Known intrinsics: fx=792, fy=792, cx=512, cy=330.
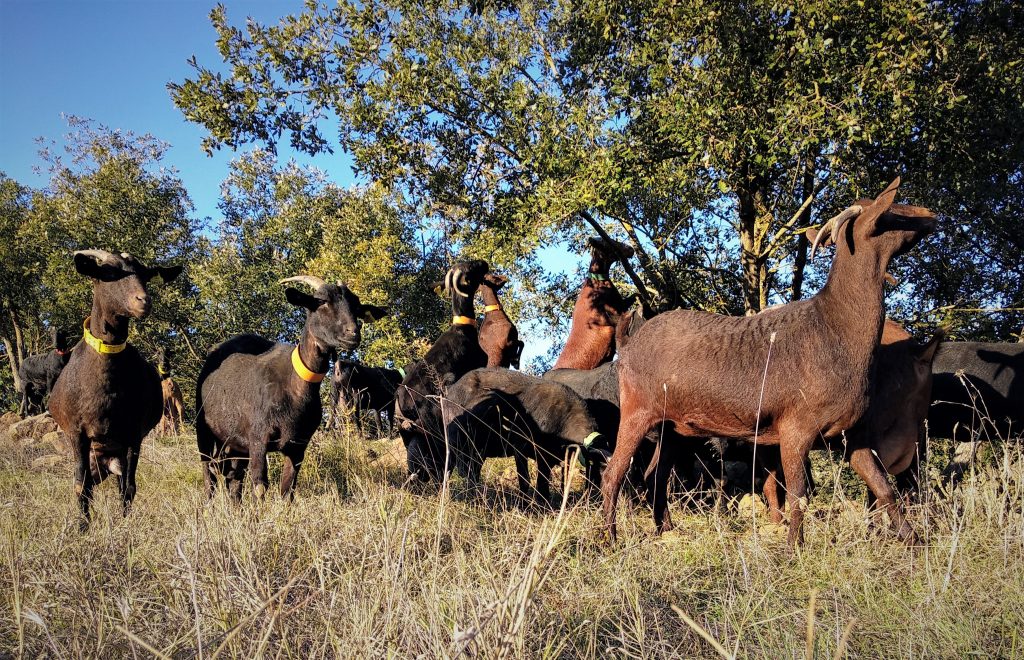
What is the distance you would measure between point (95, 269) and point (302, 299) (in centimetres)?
168

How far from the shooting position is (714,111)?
8.33m

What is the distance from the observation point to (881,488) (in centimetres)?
533

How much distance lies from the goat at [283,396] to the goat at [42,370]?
5972 millimetres

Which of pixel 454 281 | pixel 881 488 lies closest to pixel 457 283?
pixel 454 281

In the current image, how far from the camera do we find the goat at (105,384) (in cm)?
655

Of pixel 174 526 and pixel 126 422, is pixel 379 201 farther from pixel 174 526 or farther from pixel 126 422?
pixel 174 526

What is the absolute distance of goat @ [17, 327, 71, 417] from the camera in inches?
613

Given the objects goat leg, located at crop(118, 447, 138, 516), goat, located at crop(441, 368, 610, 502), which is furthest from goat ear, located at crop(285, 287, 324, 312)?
goat leg, located at crop(118, 447, 138, 516)

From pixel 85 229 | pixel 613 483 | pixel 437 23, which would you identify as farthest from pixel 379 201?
pixel 613 483

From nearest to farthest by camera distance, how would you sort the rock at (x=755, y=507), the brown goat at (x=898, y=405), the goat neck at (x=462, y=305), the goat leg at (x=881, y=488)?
the goat leg at (x=881, y=488), the brown goat at (x=898, y=405), the rock at (x=755, y=507), the goat neck at (x=462, y=305)

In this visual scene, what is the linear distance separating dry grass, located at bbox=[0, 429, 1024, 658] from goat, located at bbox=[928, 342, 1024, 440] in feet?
7.86

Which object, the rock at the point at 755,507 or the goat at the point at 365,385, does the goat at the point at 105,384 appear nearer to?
the rock at the point at 755,507

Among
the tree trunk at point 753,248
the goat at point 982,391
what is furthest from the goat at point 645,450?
the tree trunk at point 753,248

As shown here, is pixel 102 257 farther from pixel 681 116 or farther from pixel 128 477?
pixel 681 116
